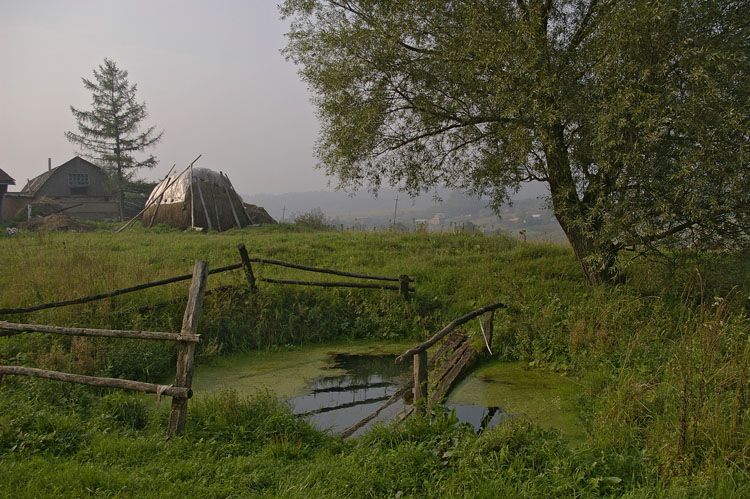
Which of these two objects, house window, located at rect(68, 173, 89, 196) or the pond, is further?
house window, located at rect(68, 173, 89, 196)

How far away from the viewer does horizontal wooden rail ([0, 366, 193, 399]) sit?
5.45 metres

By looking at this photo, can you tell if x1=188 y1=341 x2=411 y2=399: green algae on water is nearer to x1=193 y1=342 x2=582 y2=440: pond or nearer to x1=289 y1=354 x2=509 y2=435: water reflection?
x1=193 y1=342 x2=582 y2=440: pond

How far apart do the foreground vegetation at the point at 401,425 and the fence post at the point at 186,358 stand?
197 mm

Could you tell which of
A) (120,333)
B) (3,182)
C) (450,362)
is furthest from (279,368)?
(3,182)

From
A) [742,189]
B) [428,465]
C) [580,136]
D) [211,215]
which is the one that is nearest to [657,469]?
[428,465]

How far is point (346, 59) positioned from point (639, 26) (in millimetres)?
5523

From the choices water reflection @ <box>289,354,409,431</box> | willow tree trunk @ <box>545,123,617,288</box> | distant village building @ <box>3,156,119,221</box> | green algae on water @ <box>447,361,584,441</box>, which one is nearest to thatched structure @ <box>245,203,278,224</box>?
distant village building @ <box>3,156,119,221</box>

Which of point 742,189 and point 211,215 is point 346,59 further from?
point 211,215

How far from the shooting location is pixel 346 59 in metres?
11.1

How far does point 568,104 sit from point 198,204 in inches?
784

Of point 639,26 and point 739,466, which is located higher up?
point 639,26

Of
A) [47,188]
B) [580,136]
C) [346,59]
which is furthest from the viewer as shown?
[47,188]

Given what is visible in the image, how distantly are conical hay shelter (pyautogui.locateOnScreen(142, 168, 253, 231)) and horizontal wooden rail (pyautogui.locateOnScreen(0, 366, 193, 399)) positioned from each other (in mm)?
18410

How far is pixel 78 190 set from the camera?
3575 cm
